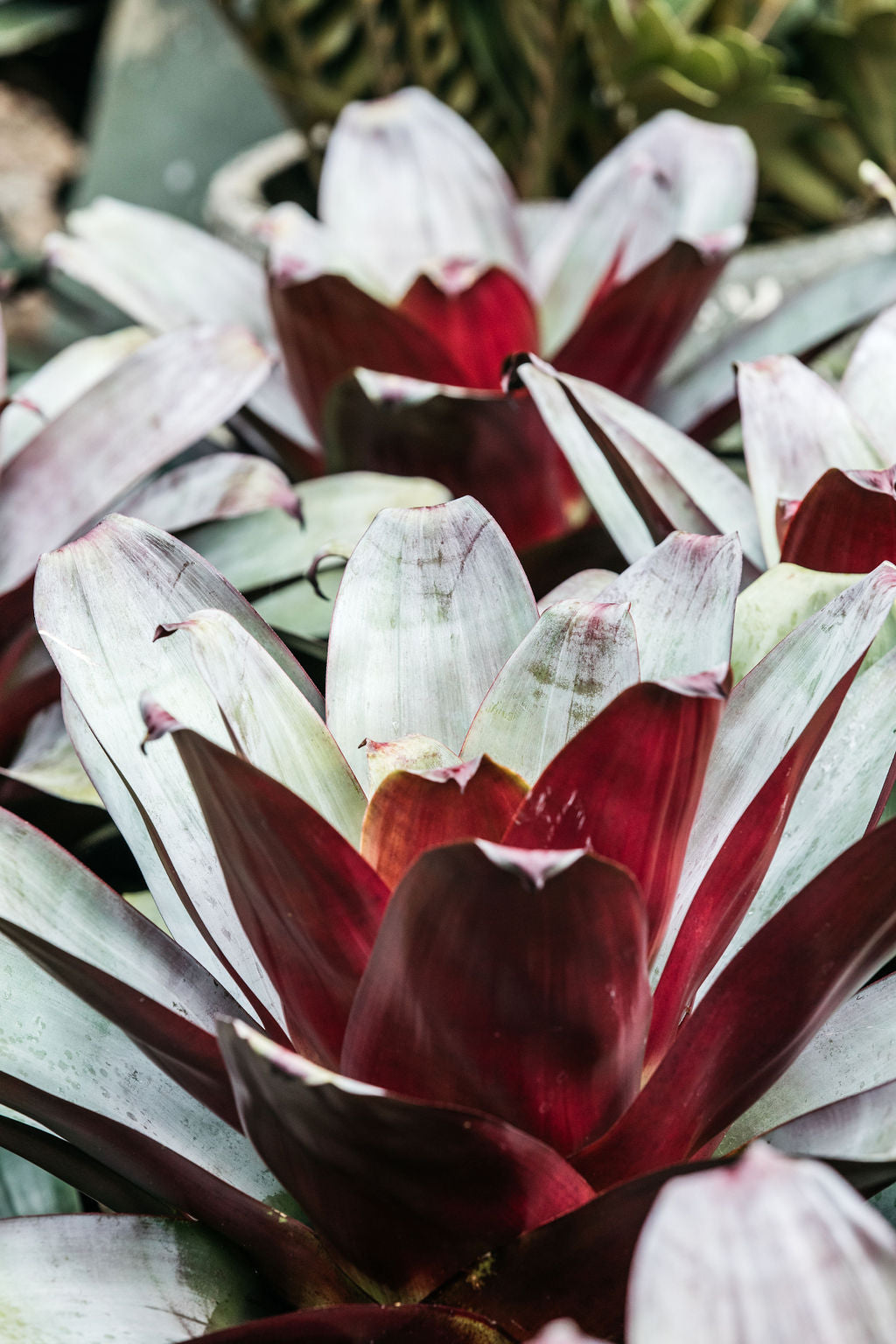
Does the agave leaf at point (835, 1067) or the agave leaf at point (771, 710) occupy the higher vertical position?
the agave leaf at point (771, 710)

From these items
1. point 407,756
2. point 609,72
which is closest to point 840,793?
point 407,756

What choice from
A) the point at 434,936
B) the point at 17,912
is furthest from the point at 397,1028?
the point at 17,912

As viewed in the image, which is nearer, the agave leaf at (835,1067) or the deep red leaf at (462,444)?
the agave leaf at (835,1067)

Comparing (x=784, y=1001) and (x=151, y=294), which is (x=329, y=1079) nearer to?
(x=784, y=1001)

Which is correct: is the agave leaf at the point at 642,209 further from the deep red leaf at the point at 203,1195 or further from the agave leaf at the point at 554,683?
the deep red leaf at the point at 203,1195

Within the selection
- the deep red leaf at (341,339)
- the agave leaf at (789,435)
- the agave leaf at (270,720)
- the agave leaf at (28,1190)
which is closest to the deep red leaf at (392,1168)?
the agave leaf at (270,720)

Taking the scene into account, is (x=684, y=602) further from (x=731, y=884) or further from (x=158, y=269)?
(x=158, y=269)
